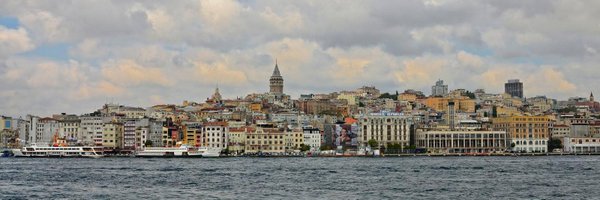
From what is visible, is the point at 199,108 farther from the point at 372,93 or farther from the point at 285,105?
the point at 372,93

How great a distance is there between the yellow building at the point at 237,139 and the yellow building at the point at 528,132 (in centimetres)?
2569

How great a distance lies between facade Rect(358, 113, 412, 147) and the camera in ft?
326

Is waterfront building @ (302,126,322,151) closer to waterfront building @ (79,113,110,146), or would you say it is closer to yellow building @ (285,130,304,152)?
yellow building @ (285,130,304,152)

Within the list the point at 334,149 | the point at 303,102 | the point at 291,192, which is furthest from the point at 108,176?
the point at 303,102

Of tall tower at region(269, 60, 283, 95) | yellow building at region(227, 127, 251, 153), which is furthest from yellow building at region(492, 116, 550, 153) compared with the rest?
tall tower at region(269, 60, 283, 95)

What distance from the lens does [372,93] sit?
526 ft

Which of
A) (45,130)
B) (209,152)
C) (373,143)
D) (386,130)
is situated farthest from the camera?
(45,130)

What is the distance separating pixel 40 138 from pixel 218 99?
47.0m

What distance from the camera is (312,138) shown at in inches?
3863

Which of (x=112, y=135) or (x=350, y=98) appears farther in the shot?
(x=350, y=98)

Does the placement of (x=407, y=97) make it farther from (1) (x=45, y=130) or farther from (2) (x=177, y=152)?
(2) (x=177, y=152)

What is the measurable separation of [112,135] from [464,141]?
108 feet

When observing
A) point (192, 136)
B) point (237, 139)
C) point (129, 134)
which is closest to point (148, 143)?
point (129, 134)

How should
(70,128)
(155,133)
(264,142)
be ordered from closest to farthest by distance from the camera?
(264,142) → (155,133) → (70,128)
